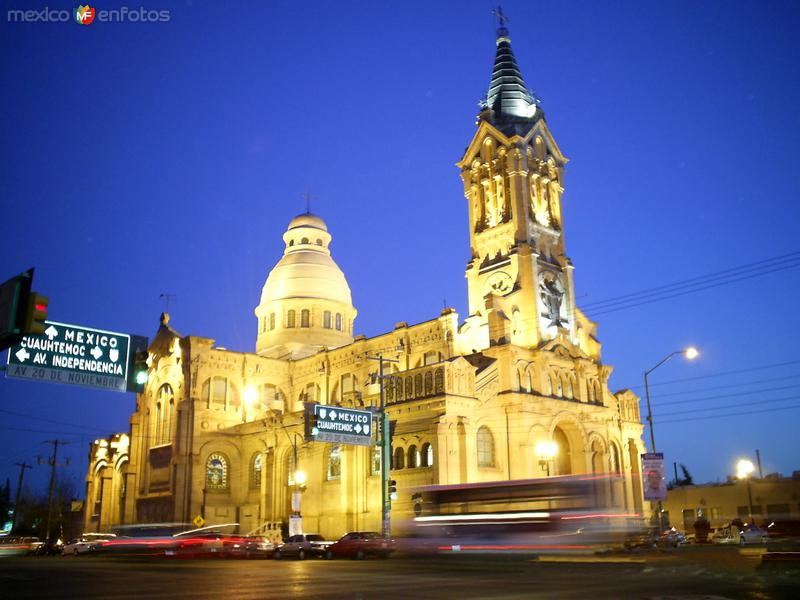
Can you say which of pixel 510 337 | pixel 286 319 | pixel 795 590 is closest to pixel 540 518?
pixel 795 590

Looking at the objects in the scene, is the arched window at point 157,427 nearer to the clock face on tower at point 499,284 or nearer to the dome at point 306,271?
the dome at point 306,271

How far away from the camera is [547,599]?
1510cm

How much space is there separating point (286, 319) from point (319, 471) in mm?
24416

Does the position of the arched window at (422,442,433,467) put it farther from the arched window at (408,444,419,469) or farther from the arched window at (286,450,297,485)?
the arched window at (286,450,297,485)

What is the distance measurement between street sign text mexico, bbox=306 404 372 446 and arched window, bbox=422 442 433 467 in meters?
9.94

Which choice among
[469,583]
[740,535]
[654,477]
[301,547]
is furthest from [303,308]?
[469,583]

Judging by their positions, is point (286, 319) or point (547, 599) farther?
point (286, 319)

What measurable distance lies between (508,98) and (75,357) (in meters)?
53.8

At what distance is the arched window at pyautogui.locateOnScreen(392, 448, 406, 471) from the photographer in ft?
167

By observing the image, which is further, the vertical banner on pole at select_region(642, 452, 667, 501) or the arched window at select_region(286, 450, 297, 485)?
the arched window at select_region(286, 450, 297, 485)

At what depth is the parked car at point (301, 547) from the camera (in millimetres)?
41844

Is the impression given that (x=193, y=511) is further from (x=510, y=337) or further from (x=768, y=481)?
(x=768, y=481)

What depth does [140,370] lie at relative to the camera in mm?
20703

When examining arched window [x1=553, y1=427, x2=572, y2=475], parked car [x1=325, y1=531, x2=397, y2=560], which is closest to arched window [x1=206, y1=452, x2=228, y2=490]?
arched window [x1=553, y1=427, x2=572, y2=475]
